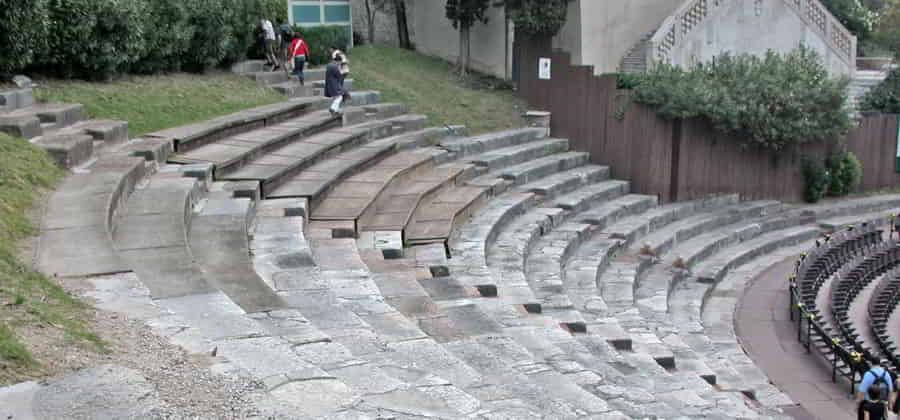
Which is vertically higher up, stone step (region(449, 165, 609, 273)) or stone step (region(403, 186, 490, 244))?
stone step (region(403, 186, 490, 244))

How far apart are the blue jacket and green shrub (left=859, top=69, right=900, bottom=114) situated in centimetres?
1500

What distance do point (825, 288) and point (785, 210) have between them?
16.5 feet

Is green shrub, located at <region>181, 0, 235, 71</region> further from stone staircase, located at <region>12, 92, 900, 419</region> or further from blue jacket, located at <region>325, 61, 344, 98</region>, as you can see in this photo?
stone staircase, located at <region>12, 92, 900, 419</region>

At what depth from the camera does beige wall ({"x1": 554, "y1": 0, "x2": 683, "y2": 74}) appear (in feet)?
82.6

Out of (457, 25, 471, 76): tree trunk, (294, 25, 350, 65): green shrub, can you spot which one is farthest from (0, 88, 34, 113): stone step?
(457, 25, 471, 76): tree trunk

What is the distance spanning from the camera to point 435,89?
24109mm

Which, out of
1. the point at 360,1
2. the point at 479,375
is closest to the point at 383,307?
the point at 479,375

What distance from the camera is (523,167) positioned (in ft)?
68.0

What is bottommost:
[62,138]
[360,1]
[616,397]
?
[616,397]

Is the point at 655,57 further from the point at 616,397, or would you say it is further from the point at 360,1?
the point at 616,397

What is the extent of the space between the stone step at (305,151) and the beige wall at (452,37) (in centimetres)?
564

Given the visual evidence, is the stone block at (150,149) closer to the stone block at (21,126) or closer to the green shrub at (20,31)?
the stone block at (21,126)

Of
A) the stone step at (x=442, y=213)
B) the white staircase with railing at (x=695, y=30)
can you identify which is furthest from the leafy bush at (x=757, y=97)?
the stone step at (x=442, y=213)

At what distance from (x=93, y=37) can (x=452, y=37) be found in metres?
→ 11.6
